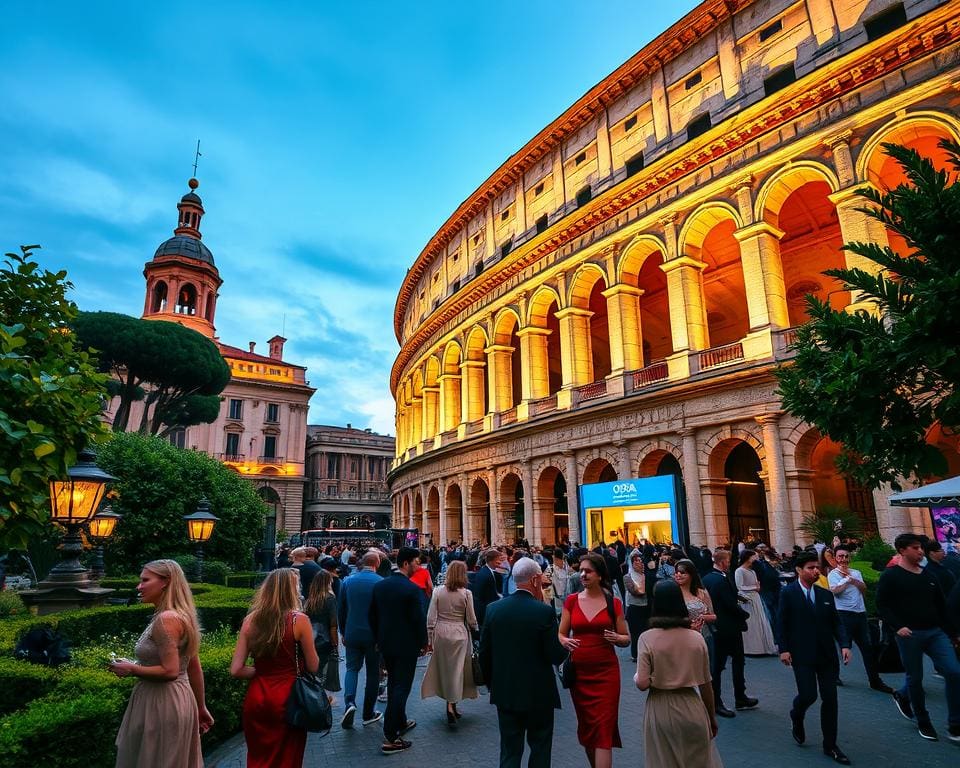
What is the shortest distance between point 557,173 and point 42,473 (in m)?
24.9

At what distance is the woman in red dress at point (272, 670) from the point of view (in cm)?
397

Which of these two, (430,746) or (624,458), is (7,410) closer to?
(430,746)

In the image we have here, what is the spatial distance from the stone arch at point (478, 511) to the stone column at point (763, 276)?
14656 millimetres

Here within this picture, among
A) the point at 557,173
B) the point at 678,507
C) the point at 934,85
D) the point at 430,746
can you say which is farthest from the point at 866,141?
the point at 430,746

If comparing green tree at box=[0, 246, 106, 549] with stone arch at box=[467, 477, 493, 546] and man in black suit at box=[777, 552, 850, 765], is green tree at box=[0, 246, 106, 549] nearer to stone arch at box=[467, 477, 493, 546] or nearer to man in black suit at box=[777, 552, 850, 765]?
man in black suit at box=[777, 552, 850, 765]

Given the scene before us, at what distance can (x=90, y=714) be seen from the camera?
4258 mm

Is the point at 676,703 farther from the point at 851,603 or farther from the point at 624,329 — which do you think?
the point at 624,329

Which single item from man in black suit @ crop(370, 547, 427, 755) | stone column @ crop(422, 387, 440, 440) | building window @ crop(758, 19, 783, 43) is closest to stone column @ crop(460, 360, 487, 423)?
stone column @ crop(422, 387, 440, 440)

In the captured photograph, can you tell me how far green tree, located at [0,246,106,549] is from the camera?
421cm

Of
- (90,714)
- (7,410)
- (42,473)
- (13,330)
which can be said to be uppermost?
(13,330)

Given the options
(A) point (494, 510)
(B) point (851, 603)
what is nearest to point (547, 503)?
(A) point (494, 510)

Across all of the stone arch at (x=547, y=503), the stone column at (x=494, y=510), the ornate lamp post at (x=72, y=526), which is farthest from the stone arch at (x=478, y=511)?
the ornate lamp post at (x=72, y=526)

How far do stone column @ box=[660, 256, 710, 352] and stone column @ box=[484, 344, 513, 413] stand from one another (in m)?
9.46

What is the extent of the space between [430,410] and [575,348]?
13.7m
